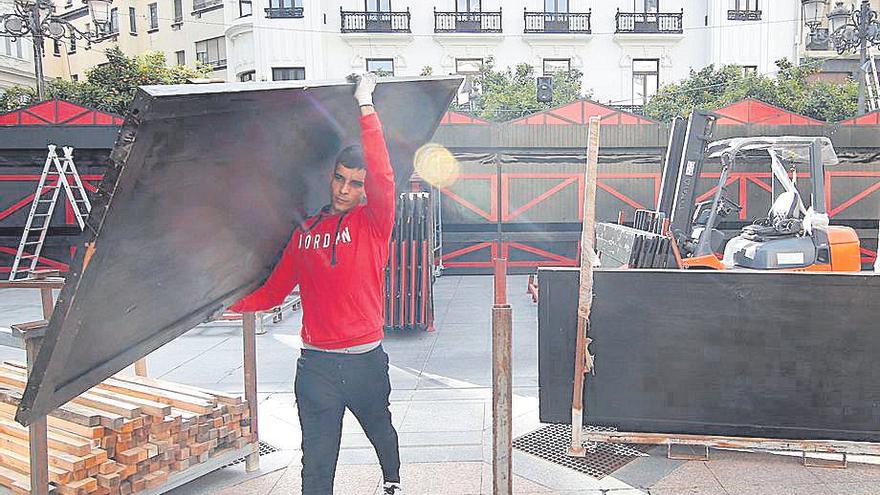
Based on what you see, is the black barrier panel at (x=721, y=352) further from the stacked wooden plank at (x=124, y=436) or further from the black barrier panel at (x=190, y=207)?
the stacked wooden plank at (x=124, y=436)

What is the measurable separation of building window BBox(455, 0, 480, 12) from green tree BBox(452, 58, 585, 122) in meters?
3.43

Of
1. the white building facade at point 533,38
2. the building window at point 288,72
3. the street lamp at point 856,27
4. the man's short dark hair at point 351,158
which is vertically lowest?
the man's short dark hair at point 351,158

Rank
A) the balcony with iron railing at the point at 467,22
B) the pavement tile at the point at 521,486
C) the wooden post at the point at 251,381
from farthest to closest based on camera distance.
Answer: the balcony with iron railing at the point at 467,22
the wooden post at the point at 251,381
the pavement tile at the point at 521,486

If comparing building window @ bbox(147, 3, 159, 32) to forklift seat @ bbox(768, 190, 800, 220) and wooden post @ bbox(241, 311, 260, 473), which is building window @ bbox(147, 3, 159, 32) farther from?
wooden post @ bbox(241, 311, 260, 473)

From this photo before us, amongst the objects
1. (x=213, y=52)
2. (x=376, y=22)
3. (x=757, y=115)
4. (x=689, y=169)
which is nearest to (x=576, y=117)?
(x=757, y=115)

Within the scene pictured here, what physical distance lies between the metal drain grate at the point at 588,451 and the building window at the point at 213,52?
Answer: 111 ft

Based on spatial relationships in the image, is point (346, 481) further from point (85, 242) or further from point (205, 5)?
point (205, 5)

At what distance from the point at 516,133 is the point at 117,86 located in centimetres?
1526

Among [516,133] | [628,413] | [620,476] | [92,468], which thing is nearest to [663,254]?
[628,413]

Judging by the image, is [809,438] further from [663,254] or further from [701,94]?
[701,94]

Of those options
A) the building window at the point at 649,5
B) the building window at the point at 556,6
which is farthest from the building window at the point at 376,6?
the building window at the point at 649,5

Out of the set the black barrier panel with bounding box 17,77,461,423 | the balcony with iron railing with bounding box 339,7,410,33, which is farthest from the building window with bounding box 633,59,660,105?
the black barrier panel with bounding box 17,77,461,423

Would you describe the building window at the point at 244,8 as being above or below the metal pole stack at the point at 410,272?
above

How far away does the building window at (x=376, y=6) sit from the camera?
30.7 m
